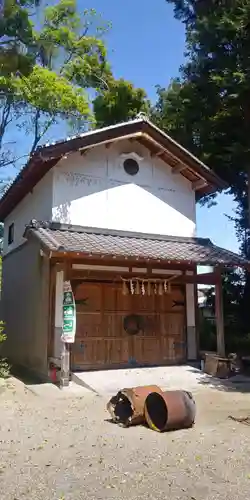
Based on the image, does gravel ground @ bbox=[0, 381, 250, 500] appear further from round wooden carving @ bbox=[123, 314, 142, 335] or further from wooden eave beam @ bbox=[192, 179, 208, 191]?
wooden eave beam @ bbox=[192, 179, 208, 191]

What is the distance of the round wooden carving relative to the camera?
11.6m

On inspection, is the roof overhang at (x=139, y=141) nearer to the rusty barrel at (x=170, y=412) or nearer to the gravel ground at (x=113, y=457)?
the gravel ground at (x=113, y=457)

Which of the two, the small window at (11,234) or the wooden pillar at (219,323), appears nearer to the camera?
the wooden pillar at (219,323)

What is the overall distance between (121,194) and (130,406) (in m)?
6.96

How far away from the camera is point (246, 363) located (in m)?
11.8

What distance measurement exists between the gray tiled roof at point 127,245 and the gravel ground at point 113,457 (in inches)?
138

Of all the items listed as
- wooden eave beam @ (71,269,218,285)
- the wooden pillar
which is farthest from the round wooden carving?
the wooden pillar

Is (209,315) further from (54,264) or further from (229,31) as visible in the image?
(229,31)

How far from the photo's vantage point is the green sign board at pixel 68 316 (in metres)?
9.41

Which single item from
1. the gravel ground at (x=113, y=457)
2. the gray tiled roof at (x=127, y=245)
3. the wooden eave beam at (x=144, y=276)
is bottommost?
the gravel ground at (x=113, y=457)

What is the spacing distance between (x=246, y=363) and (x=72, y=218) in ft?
20.0

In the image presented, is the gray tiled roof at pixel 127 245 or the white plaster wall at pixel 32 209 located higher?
the white plaster wall at pixel 32 209

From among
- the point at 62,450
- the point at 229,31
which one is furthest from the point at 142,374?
the point at 229,31

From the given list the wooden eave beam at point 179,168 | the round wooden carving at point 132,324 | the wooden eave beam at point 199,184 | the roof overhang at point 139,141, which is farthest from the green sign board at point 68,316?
the wooden eave beam at point 199,184
